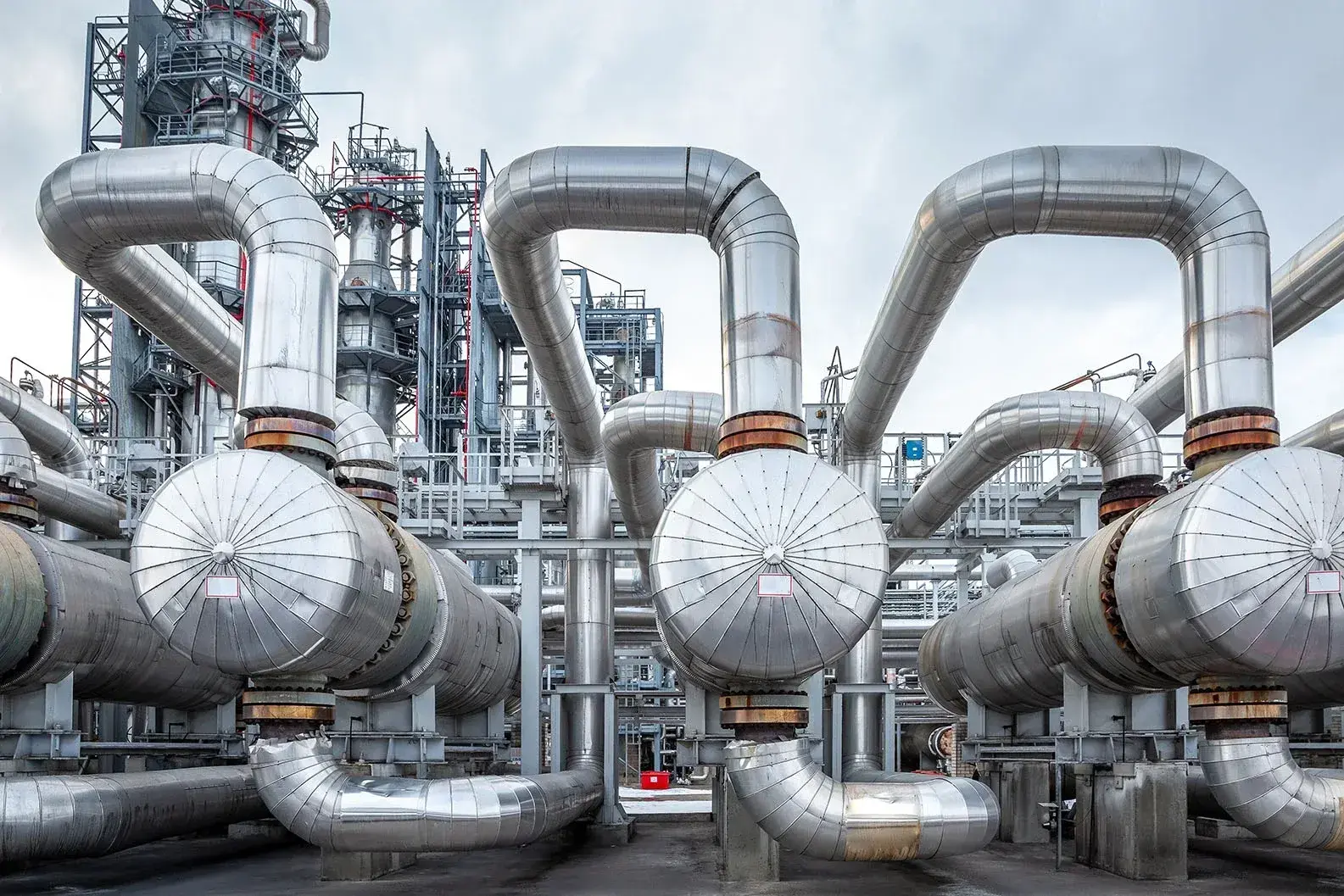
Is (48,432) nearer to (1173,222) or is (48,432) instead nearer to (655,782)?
(1173,222)

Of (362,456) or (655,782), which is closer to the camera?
(362,456)

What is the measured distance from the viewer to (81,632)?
41.6ft

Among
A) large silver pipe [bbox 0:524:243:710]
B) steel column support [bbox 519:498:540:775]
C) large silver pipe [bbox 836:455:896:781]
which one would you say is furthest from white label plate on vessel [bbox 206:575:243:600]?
large silver pipe [bbox 836:455:896:781]

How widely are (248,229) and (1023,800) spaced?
12580 millimetres

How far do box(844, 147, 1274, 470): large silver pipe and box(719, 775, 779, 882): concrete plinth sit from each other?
5.78 metres

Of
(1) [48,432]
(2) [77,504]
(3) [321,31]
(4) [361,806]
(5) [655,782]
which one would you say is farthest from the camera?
(5) [655,782]

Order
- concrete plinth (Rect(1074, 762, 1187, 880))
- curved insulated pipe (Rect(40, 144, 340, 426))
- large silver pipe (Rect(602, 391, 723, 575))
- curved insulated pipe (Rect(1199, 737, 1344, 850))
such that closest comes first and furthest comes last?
1. curved insulated pipe (Rect(1199, 737, 1344, 850))
2. curved insulated pipe (Rect(40, 144, 340, 426))
3. concrete plinth (Rect(1074, 762, 1187, 880))
4. large silver pipe (Rect(602, 391, 723, 575))

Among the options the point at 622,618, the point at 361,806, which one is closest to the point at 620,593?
the point at 622,618

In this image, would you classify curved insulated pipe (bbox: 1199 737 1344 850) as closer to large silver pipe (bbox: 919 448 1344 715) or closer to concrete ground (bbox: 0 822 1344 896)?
large silver pipe (bbox: 919 448 1344 715)

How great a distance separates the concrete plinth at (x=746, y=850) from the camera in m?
12.3

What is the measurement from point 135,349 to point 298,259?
2135 cm

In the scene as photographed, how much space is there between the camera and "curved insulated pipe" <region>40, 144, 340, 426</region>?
9.89m

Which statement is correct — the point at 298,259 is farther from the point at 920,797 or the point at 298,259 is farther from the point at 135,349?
the point at 135,349

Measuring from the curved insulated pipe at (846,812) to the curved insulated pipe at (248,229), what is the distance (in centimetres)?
462
